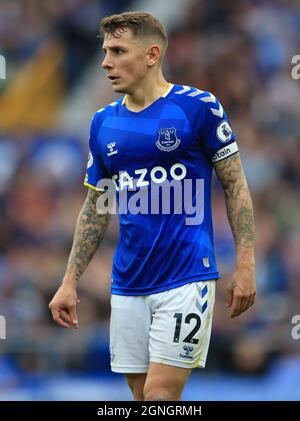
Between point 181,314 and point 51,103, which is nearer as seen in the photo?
point 181,314

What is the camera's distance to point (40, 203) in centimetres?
1134

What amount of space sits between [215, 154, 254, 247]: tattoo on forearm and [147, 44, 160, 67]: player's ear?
0.70m

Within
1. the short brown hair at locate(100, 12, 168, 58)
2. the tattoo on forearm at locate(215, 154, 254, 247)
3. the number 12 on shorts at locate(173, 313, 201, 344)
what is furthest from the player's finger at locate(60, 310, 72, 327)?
the short brown hair at locate(100, 12, 168, 58)

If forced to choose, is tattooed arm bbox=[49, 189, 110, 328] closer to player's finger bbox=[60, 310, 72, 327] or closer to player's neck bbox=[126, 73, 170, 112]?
player's finger bbox=[60, 310, 72, 327]

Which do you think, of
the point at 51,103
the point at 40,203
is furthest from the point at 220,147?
the point at 51,103

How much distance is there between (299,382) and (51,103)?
482 cm

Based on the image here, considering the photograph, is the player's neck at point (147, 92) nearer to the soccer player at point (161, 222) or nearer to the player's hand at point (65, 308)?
the soccer player at point (161, 222)

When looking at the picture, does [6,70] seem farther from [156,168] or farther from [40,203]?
[156,168]

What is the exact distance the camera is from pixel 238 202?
18.0 feet

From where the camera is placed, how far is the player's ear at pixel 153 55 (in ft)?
18.5

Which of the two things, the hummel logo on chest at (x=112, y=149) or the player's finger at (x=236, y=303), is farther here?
the hummel logo on chest at (x=112, y=149)

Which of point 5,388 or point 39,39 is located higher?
point 39,39

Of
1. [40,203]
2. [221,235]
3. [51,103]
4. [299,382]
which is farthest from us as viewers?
[51,103]
